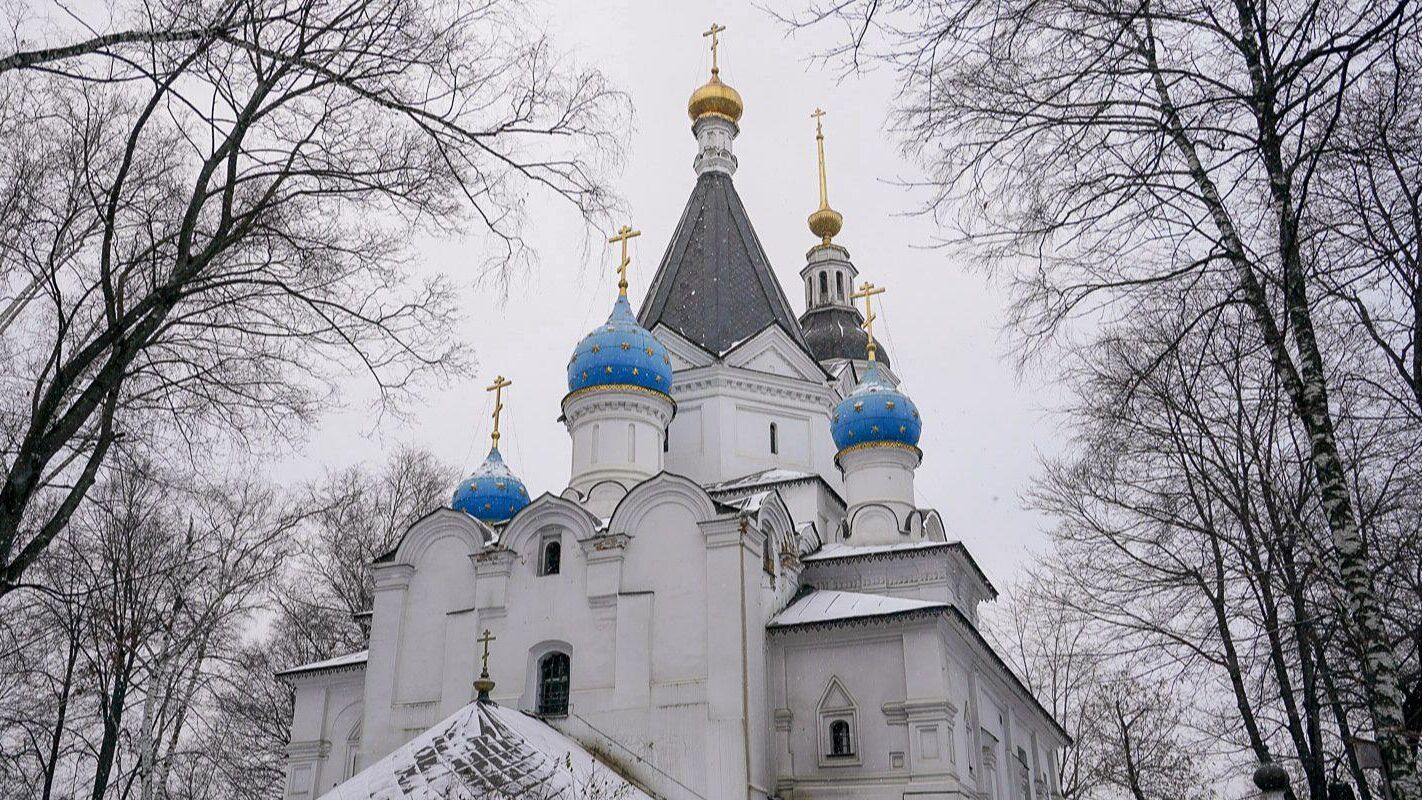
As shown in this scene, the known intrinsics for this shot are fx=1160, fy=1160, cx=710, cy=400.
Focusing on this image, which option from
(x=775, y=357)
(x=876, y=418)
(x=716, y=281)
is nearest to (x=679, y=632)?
(x=876, y=418)

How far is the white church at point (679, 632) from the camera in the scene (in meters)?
14.3

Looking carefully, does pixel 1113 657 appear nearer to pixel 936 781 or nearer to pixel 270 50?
pixel 936 781

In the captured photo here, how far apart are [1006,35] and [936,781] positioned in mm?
10776

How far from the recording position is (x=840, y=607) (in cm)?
1608

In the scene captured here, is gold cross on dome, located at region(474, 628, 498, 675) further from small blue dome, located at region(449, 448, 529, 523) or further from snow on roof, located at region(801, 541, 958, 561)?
snow on roof, located at region(801, 541, 958, 561)

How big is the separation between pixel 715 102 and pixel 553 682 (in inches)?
588

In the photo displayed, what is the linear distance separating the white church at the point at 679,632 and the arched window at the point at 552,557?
45mm

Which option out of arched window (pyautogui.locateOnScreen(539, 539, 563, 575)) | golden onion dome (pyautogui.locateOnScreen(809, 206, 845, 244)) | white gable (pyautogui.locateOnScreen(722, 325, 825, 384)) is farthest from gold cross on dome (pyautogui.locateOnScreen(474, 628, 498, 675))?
golden onion dome (pyautogui.locateOnScreen(809, 206, 845, 244))

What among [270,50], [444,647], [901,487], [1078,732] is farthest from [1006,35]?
[1078,732]

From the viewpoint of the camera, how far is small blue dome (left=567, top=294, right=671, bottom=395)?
62.3ft

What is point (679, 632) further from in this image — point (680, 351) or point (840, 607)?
point (680, 351)

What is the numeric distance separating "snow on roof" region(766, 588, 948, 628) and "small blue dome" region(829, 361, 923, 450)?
139 inches

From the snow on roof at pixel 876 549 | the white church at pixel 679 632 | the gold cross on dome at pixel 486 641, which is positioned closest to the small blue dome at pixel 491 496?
the white church at pixel 679 632

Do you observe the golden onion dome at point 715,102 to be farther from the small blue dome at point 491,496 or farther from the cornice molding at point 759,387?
the small blue dome at point 491,496
